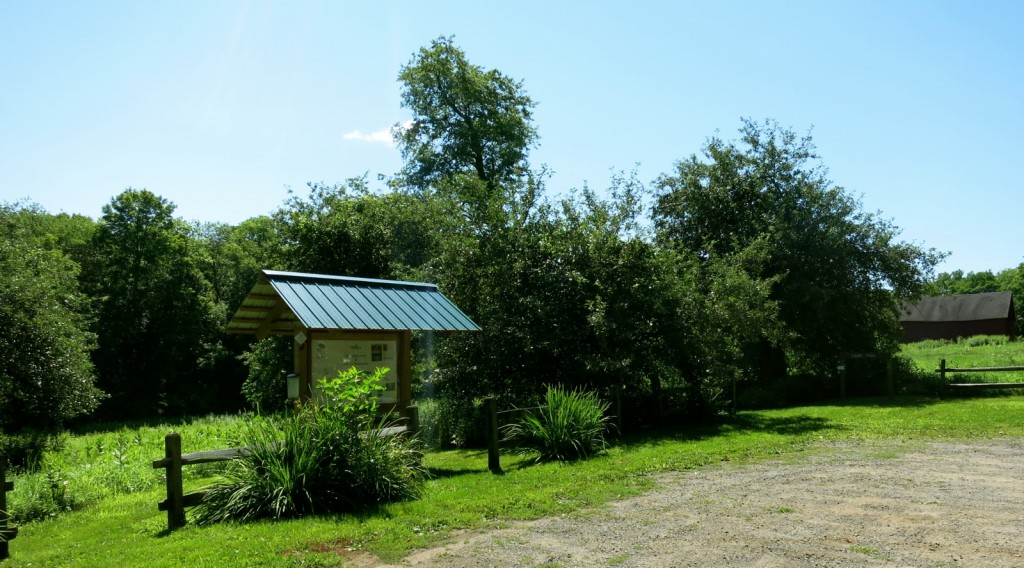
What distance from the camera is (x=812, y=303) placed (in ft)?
78.0

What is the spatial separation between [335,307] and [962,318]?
7070cm

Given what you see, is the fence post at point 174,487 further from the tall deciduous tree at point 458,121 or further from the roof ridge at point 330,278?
the tall deciduous tree at point 458,121

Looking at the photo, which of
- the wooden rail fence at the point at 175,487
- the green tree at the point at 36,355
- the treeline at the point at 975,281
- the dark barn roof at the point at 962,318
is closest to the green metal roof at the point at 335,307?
the wooden rail fence at the point at 175,487

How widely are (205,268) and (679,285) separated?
34.4 meters

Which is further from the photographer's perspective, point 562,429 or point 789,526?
point 562,429

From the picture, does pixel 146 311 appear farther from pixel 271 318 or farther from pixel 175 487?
pixel 175 487

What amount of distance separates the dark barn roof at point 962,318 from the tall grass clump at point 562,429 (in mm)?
61966

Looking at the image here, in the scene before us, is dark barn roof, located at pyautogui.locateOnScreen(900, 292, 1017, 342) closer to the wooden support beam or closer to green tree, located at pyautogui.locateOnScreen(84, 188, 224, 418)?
green tree, located at pyautogui.locateOnScreen(84, 188, 224, 418)

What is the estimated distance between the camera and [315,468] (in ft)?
27.1

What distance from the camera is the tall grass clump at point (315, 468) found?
800 cm

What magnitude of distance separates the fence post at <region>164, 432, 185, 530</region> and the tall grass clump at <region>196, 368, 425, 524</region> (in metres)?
0.22

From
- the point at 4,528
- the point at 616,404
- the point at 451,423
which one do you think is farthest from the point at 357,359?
the point at 616,404

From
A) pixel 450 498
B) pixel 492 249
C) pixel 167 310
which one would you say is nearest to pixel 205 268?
pixel 167 310

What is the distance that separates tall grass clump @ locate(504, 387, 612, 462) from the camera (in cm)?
1176
